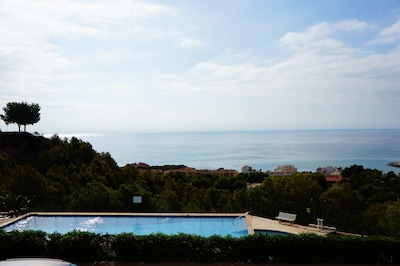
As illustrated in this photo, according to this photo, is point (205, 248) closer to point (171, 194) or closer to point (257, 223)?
point (257, 223)

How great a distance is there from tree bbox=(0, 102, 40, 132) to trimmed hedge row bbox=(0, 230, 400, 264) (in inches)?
1674

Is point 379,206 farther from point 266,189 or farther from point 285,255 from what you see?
point 285,255

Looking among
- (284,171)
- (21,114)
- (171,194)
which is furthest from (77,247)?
(284,171)

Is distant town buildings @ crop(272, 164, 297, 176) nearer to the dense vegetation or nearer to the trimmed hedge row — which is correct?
the dense vegetation

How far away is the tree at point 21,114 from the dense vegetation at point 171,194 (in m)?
2.47

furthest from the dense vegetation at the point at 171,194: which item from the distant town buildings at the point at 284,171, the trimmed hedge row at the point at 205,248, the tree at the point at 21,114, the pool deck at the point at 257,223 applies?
the distant town buildings at the point at 284,171

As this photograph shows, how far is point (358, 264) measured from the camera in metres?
8.66

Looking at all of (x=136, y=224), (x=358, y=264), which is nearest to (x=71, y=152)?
(x=136, y=224)

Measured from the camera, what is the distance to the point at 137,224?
592 inches

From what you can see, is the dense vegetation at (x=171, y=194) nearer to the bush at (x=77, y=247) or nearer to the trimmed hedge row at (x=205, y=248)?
the trimmed hedge row at (x=205, y=248)

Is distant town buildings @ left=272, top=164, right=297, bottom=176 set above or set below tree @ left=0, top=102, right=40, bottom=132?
below

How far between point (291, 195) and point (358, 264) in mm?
15374

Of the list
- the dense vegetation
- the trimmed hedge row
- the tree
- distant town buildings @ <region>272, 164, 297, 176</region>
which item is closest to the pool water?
the dense vegetation

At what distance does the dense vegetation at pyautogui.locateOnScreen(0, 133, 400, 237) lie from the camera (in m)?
15.7
